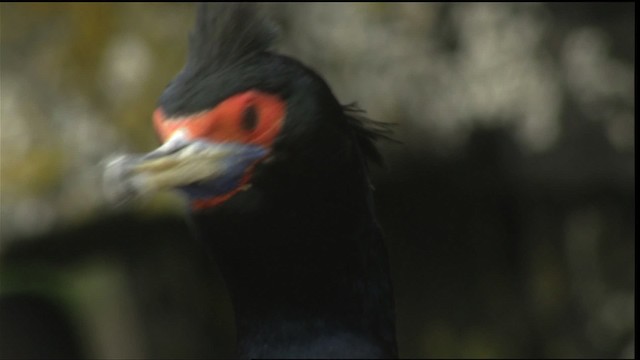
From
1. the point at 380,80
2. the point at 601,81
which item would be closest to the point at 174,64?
the point at 380,80

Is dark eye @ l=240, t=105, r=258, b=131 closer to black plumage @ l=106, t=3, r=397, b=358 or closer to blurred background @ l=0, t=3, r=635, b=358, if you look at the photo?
black plumage @ l=106, t=3, r=397, b=358

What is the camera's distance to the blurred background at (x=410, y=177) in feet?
6.90

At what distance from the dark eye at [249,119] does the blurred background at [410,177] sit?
110 cm

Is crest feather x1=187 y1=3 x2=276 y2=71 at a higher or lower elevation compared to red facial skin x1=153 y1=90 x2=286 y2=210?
higher

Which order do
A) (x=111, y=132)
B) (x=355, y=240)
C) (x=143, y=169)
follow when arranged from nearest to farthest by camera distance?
(x=143, y=169) → (x=355, y=240) → (x=111, y=132)

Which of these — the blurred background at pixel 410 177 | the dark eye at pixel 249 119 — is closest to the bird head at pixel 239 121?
the dark eye at pixel 249 119

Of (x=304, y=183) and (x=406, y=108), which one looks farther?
(x=406, y=108)

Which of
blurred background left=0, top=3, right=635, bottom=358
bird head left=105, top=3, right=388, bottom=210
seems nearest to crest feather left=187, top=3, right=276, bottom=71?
bird head left=105, top=3, right=388, bottom=210

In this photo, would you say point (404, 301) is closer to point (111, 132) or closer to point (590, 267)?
point (590, 267)

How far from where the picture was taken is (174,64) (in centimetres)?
211

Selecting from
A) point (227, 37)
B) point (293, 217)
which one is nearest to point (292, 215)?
point (293, 217)

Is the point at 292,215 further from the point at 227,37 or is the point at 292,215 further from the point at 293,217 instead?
the point at 227,37

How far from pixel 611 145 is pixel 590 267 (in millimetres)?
263

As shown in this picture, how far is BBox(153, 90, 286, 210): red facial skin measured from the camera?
0.95 meters
